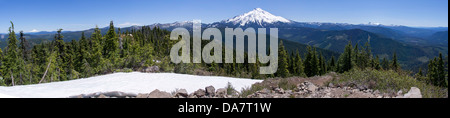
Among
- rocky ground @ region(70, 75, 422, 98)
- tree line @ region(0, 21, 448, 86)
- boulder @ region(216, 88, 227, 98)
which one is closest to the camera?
rocky ground @ region(70, 75, 422, 98)

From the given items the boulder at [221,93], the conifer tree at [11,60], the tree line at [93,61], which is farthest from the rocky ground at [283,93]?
the conifer tree at [11,60]

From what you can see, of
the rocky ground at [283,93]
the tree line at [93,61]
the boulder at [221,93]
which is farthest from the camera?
the tree line at [93,61]

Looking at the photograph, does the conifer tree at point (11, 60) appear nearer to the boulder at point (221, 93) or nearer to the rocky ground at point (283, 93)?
the rocky ground at point (283, 93)

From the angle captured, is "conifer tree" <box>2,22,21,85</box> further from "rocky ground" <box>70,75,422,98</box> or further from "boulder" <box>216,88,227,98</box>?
"boulder" <box>216,88,227,98</box>

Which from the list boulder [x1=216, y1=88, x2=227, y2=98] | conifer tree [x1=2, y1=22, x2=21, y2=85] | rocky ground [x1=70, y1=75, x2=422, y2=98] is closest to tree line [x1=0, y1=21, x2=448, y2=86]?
conifer tree [x1=2, y1=22, x2=21, y2=85]

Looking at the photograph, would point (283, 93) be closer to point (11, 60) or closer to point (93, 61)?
point (93, 61)

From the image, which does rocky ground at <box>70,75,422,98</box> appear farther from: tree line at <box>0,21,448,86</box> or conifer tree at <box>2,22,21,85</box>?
conifer tree at <box>2,22,21,85</box>

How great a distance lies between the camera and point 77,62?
3559cm

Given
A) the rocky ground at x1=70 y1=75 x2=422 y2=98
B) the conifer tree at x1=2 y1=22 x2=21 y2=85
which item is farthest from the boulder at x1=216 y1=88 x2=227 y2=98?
the conifer tree at x1=2 y1=22 x2=21 y2=85

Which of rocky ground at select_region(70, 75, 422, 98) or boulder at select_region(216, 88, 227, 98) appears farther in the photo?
boulder at select_region(216, 88, 227, 98)

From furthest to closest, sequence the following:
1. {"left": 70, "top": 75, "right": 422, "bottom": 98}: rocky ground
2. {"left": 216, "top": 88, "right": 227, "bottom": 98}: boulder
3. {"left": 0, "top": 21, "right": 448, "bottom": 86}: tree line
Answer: {"left": 0, "top": 21, "right": 448, "bottom": 86}: tree line < {"left": 216, "top": 88, "right": 227, "bottom": 98}: boulder < {"left": 70, "top": 75, "right": 422, "bottom": 98}: rocky ground
